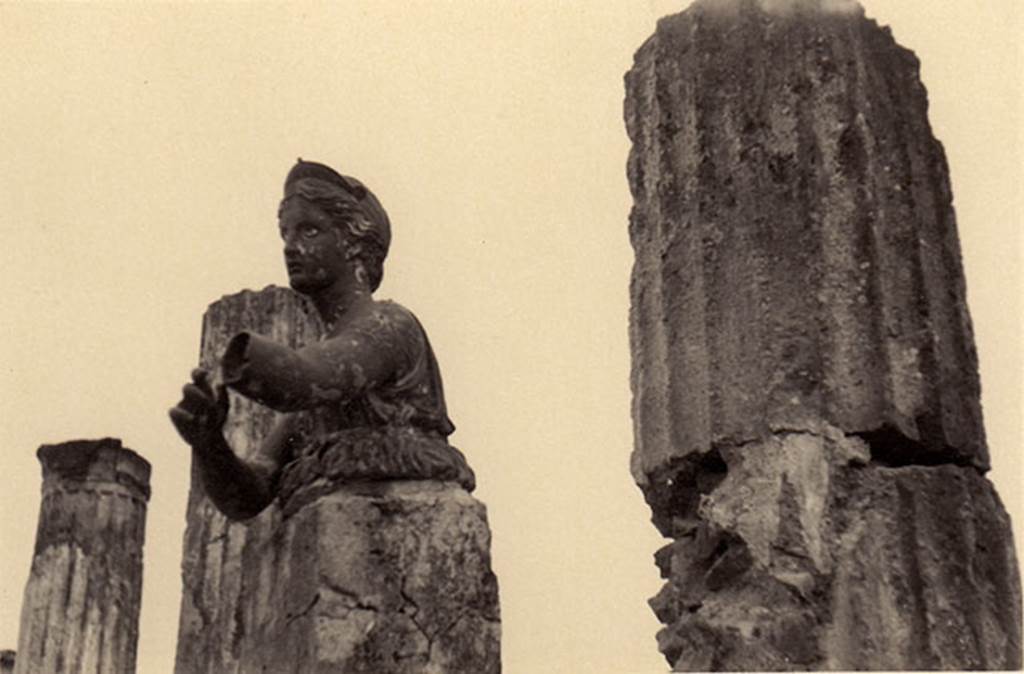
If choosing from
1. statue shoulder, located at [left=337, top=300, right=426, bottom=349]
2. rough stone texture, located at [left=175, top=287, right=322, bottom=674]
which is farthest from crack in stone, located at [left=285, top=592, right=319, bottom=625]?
rough stone texture, located at [left=175, top=287, right=322, bottom=674]

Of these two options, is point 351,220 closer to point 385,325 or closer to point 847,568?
point 385,325

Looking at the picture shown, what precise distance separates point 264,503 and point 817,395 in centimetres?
181

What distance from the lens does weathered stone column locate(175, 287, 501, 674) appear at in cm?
479

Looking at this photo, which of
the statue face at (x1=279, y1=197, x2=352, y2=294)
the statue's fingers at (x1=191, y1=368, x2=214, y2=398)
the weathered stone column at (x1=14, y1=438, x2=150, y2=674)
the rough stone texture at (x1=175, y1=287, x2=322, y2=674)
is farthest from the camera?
the weathered stone column at (x1=14, y1=438, x2=150, y2=674)

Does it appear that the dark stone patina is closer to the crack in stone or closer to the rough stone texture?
the crack in stone

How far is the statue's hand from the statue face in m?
0.62

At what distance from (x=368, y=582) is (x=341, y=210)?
1.35m

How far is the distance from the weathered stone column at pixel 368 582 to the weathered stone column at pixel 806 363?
799 mm

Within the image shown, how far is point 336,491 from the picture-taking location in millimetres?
5043

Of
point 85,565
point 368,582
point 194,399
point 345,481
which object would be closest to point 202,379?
point 194,399

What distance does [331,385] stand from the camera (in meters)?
5.05

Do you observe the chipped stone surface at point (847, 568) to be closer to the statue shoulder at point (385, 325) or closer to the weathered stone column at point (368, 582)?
the weathered stone column at point (368, 582)

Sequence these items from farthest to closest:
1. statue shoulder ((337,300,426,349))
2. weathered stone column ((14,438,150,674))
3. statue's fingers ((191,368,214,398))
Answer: weathered stone column ((14,438,150,674))
statue shoulder ((337,300,426,349))
statue's fingers ((191,368,214,398))

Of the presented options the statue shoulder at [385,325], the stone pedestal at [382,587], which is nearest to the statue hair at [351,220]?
the statue shoulder at [385,325]
